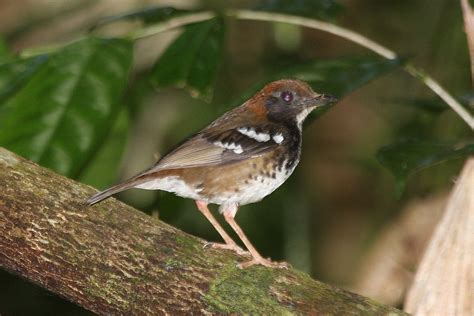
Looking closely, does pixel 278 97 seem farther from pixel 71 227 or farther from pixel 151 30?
pixel 71 227

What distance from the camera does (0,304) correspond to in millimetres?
7840

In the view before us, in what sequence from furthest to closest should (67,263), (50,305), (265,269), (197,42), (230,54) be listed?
(230,54), (50,305), (197,42), (265,269), (67,263)

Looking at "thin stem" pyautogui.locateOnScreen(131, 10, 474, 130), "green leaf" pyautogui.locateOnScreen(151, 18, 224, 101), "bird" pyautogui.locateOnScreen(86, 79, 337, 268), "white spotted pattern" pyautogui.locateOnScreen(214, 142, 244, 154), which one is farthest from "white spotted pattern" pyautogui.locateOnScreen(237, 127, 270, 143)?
"thin stem" pyautogui.locateOnScreen(131, 10, 474, 130)

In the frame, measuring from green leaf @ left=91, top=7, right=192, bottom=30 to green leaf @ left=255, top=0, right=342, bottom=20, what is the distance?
0.52 meters

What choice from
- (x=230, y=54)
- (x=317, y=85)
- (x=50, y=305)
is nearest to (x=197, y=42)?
(x=317, y=85)

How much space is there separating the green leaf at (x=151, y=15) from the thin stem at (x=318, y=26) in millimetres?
54

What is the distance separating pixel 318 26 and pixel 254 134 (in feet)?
2.53

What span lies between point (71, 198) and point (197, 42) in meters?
1.31

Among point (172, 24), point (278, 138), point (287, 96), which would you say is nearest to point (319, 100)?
point (287, 96)

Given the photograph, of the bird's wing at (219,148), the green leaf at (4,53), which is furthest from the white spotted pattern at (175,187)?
the green leaf at (4,53)

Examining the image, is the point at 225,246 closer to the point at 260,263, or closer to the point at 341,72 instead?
the point at 260,263

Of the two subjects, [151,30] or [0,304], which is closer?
[151,30]

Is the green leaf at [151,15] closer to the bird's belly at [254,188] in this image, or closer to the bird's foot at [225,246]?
the bird's belly at [254,188]

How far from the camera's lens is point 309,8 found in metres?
5.27
